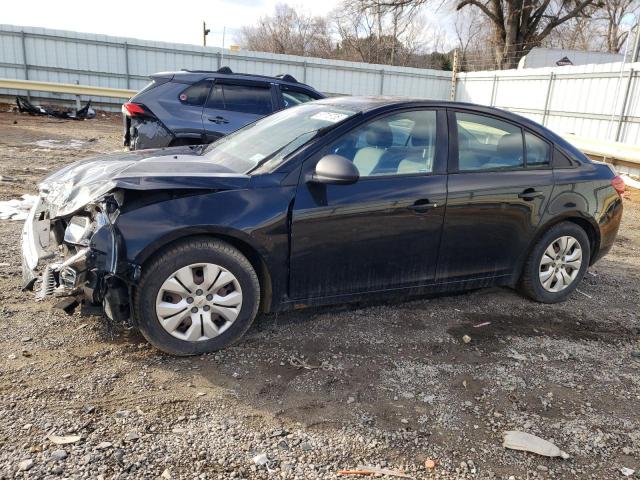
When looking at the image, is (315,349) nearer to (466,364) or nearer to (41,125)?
(466,364)

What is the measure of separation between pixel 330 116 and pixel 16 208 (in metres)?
4.60

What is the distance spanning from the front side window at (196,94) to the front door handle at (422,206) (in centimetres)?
516

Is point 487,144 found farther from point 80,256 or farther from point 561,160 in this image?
point 80,256

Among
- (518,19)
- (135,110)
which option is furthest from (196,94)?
(518,19)

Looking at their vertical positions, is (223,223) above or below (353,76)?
below

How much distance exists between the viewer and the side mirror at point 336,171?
3.49 metres

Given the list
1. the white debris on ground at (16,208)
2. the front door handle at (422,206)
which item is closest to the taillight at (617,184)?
the front door handle at (422,206)

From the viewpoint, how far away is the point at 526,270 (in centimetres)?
466

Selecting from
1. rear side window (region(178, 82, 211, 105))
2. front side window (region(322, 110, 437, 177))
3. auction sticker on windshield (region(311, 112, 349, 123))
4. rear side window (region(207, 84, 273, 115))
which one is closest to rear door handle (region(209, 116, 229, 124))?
rear side window (region(207, 84, 273, 115))

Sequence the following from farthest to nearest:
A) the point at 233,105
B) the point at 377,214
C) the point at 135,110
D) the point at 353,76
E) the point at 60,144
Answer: the point at 353,76, the point at 60,144, the point at 233,105, the point at 135,110, the point at 377,214

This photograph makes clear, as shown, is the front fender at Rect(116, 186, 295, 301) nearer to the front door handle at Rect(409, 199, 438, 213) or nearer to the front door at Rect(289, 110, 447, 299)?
the front door at Rect(289, 110, 447, 299)

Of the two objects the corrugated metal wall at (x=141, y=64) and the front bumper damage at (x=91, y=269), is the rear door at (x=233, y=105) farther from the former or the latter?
the corrugated metal wall at (x=141, y=64)

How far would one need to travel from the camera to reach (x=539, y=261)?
15.2ft

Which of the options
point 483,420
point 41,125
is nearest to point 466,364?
point 483,420
